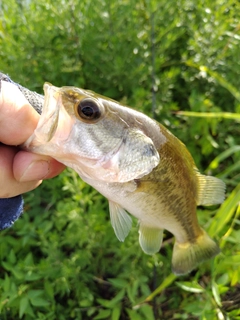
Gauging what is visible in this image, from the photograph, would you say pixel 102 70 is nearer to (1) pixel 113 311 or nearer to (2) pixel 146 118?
(2) pixel 146 118

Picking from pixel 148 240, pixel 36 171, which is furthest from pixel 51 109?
pixel 148 240

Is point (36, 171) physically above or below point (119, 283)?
above

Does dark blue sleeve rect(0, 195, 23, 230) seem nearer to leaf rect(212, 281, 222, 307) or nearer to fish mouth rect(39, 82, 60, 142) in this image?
fish mouth rect(39, 82, 60, 142)

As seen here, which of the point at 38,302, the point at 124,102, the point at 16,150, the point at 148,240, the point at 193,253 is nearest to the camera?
the point at 16,150

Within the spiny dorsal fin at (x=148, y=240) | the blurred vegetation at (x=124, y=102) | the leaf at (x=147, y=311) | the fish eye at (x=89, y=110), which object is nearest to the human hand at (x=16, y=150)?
the fish eye at (x=89, y=110)

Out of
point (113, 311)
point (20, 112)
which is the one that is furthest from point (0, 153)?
point (113, 311)

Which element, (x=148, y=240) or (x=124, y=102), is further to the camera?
(x=124, y=102)

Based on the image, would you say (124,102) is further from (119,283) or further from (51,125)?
(51,125)
